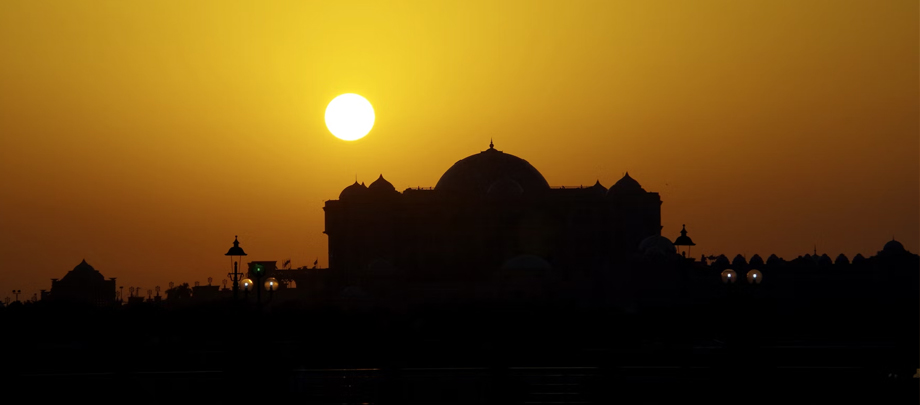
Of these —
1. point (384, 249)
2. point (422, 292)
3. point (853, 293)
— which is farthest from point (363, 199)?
point (853, 293)

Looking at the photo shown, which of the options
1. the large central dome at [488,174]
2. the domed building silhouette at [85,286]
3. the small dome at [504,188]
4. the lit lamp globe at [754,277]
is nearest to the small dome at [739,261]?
the large central dome at [488,174]

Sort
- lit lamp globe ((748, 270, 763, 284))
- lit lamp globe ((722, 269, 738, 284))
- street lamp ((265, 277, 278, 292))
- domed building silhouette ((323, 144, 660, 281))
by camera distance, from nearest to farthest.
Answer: lit lamp globe ((722, 269, 738, 284)) → lit lamp globe ((748, 270, 763, 284)) → street lamp ((265, 277, 278, 292)) → domed building silhouette ((323, 144, 660, 281))

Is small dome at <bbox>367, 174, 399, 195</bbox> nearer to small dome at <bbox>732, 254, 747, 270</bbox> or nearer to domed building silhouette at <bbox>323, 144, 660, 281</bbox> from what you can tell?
domed building silhouette at <bbox>323, 144, 660, 281</bbox>

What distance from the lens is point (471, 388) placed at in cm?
2505

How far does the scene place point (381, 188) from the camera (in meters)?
84.8

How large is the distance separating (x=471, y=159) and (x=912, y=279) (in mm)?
30458

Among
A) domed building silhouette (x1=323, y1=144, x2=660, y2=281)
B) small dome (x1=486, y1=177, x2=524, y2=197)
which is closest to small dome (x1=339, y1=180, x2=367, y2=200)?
domed building silhouette (x1=323, y1=144, x2=660, y2=281)

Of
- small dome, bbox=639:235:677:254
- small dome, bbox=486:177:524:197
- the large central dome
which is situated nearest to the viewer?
small dome, bbox=639:235:677:254

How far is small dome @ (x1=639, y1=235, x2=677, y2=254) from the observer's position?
79613mm

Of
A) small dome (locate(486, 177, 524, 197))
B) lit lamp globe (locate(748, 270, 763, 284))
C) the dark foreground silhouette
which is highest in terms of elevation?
small dome (locate(486, 177, 524, 197))

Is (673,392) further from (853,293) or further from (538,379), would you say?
(853,293)

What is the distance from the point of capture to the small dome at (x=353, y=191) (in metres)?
84.8

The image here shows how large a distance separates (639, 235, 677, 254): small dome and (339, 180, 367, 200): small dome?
18892 millimetres

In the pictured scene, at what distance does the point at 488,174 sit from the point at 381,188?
7.28 m
